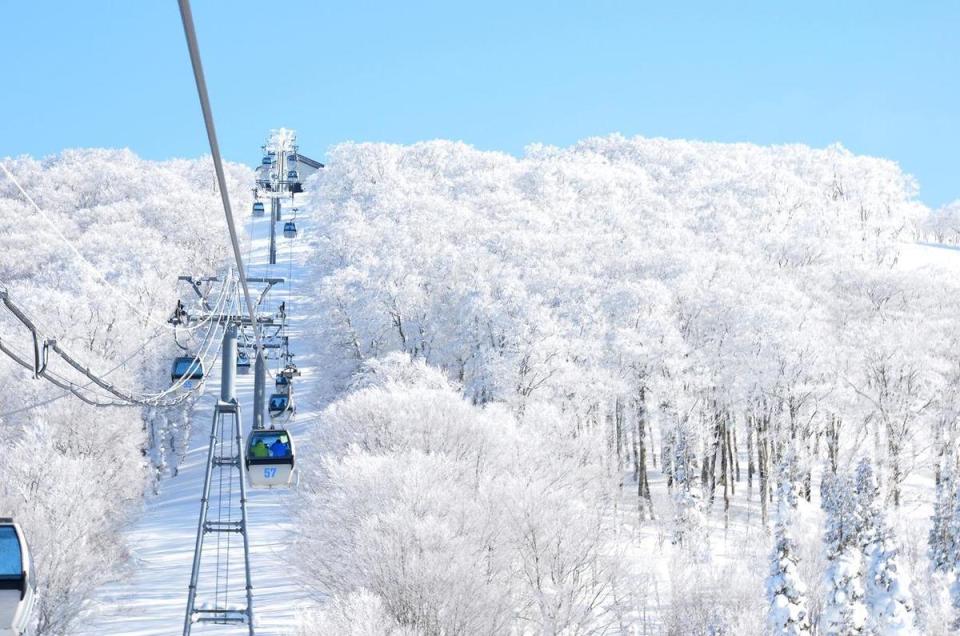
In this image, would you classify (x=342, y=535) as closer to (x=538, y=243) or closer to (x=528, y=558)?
(x=528, y=558)

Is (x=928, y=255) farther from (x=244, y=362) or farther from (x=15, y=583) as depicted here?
(x=15, y=583)

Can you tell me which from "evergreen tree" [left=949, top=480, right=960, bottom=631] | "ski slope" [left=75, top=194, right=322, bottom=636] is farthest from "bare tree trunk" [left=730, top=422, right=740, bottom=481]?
"ski slope" [left=75, top=194, right=322, bottom=636]

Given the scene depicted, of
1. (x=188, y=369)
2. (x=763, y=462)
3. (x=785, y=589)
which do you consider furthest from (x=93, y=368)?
(x=188, y=369)

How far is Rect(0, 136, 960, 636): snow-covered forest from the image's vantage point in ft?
133

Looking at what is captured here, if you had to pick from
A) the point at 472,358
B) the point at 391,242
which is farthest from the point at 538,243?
the point at 472,358

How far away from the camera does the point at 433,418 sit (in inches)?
1927

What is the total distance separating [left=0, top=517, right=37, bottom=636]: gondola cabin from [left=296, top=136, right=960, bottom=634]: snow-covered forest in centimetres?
2557

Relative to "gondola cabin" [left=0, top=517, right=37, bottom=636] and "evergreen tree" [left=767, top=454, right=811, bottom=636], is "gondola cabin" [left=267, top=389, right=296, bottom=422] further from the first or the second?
"evergreen tree" [left=767, top=454, right=811, bottom=636]

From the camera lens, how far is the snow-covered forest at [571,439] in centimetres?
4044

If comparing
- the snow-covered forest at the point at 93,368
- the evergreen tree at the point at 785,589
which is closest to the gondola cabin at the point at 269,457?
the snow-covered forest at the point at 93,368

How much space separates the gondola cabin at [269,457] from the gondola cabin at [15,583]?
12.5 m

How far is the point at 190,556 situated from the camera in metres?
52.4

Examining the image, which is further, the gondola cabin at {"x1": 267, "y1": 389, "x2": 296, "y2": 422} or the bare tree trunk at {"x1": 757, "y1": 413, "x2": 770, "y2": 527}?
the bare tree trunk at {"x1": 757, "y1": 413, "x2": 770, "y2": 527}

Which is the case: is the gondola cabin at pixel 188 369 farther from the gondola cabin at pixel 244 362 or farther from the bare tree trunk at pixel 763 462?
the bare tree trunk at pixel 763 462
